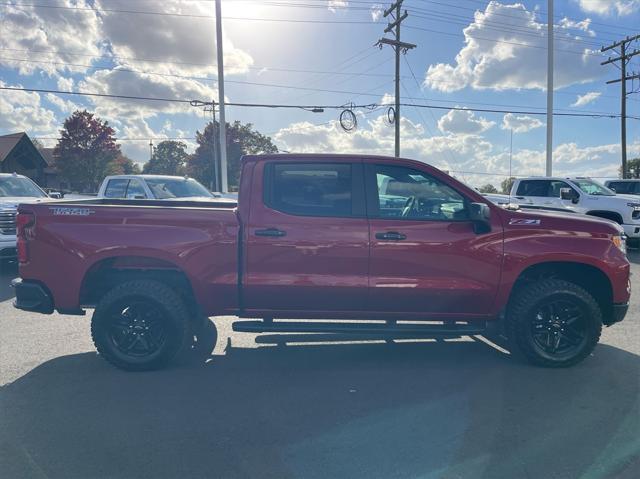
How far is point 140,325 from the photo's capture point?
4.47 m

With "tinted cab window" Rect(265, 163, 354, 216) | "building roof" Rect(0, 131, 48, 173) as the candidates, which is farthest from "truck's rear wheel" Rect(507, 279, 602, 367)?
"building roof" Rect(0, 131, 48, 173)

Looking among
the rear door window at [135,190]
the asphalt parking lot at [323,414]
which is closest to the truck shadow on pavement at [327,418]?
the asphalt parking lot at [323,414]

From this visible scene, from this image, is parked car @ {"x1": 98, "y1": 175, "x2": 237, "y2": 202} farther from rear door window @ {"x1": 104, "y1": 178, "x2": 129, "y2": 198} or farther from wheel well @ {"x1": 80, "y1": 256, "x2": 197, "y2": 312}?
wheel well @ {"x1": 80, "y1": 256, "x2": 197, "y2": 312}

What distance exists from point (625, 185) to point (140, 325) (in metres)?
18.3

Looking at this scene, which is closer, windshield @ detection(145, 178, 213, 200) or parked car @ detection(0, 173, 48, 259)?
parked car @ detection(0, 173, 48, 259)

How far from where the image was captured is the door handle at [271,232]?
429 cm

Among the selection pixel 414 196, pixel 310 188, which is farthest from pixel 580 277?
pixel 310 188

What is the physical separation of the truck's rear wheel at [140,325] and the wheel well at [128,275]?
147 mm

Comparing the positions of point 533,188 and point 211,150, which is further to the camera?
point 211,150

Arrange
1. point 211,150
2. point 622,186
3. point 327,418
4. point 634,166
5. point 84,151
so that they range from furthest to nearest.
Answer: point 211,150 → point 634,166 → point 84,151 → point 622,186 → point 327,418

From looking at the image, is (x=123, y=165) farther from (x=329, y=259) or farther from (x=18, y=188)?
(x=329, y=259)

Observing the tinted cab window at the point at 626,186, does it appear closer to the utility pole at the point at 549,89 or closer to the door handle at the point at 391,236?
the utility pole at the point at 549,89

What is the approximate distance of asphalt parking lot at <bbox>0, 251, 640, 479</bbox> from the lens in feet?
9.65

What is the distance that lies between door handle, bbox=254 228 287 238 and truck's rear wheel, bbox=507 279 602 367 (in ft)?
7.72
